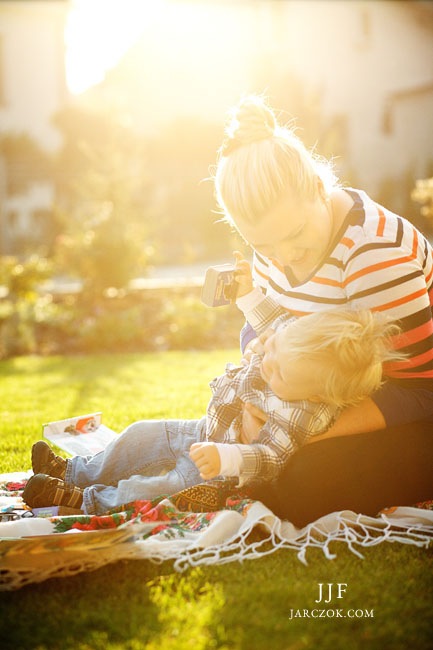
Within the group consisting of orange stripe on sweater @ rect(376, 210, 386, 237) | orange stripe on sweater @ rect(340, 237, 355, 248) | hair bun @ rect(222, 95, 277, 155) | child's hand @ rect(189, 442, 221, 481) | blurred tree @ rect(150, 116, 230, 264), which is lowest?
child's hand @ rect(189, 442, 221, 481)

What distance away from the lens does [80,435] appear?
3713 millimetres

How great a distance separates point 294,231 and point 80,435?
1.67 meters

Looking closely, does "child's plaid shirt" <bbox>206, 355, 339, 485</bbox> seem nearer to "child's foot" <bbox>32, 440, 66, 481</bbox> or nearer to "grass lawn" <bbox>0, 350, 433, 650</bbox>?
"grass lawn" <bbox>0, 350, 433, 650</bbox>

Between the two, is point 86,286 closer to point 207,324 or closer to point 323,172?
point 207,324

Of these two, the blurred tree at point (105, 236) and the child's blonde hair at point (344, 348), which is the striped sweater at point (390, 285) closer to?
the child's blonde hair at point (344, 348)

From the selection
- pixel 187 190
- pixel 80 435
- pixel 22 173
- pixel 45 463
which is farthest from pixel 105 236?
pixel 22 173

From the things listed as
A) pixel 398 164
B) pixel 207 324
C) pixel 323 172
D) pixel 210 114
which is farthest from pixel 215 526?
pixel 210 114

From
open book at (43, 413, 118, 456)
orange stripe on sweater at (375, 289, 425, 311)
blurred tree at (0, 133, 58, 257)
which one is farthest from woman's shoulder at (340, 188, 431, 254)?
blurred tree at (0, 133, 58, 257)

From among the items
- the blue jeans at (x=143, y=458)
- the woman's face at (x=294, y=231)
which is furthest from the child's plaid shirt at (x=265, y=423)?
the woman's face at (x=294, y=231)

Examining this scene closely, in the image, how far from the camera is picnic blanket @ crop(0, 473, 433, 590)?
2254mm

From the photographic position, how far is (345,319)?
8.50 ft

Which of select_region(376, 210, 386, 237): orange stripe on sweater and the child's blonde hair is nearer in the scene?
the child's blonde hair

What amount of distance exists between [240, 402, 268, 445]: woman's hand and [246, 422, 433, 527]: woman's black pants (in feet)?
0.61

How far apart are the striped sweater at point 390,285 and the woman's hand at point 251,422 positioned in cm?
41
